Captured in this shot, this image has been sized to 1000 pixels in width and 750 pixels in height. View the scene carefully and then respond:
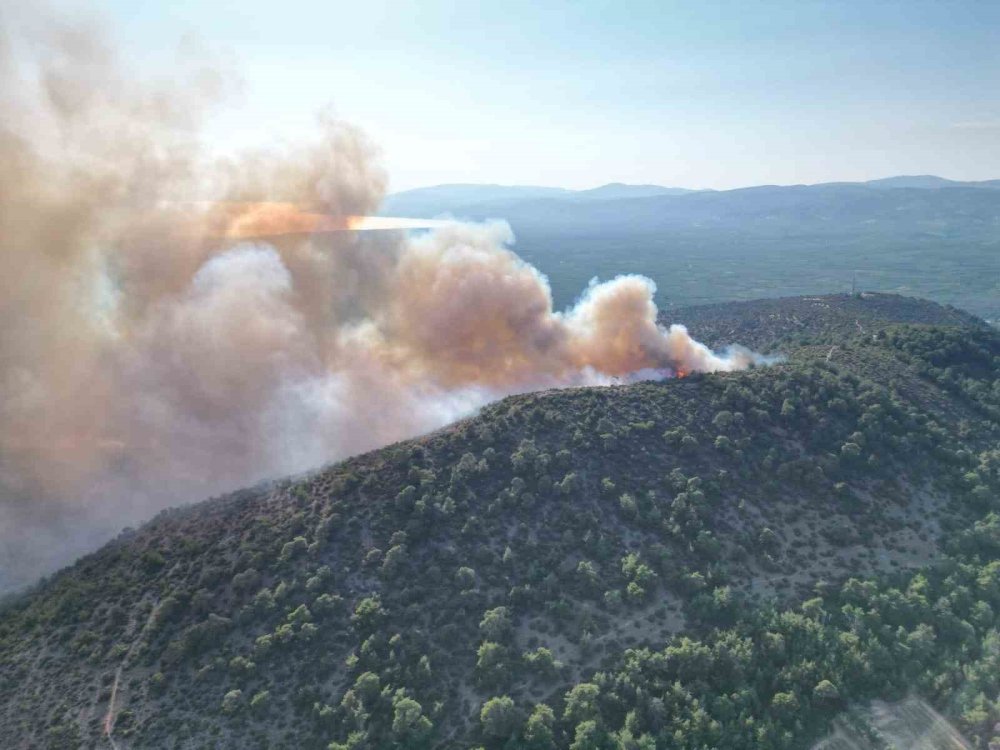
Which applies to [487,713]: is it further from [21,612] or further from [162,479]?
[162,479]

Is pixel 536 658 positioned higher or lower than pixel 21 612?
higher

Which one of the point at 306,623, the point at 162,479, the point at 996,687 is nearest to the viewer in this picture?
the point at 996,687

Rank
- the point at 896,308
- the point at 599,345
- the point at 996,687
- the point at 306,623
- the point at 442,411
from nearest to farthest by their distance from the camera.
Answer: the point at 996,687 < the point at 306,623 < the point at 442,411 < the point at 599,345 < the point at 896,308

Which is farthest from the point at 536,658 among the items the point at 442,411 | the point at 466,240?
the point at 466,240

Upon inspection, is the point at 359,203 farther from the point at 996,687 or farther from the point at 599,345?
the point at 996,687

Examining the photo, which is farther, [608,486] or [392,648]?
[608,486]

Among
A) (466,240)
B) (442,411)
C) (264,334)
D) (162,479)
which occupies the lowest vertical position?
(162,479)
